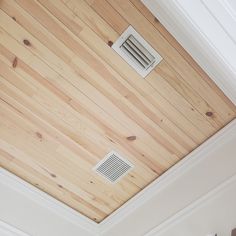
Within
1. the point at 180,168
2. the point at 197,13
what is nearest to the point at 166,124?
the point at 180,168

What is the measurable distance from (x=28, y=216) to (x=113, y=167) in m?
0.72

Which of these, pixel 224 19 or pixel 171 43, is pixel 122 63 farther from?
pixel 224 19

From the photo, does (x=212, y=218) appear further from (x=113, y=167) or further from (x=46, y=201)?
(x=46, y=201)

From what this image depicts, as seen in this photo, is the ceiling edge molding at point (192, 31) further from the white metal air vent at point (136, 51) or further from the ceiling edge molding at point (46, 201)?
the ceiling edge molding at point (46, 201)

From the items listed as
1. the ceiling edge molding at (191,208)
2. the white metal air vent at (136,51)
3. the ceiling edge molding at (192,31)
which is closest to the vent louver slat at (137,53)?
the white metal air vent at (136,51)

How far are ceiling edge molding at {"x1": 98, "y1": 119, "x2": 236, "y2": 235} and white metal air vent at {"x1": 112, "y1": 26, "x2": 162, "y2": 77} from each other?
0.64m

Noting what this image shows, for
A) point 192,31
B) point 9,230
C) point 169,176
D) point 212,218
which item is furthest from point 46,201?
point 192,31

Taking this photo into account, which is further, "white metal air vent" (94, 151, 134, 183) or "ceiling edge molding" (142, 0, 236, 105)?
"white metal air vent" (94, 151, 134, 183)

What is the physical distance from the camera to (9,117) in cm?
208

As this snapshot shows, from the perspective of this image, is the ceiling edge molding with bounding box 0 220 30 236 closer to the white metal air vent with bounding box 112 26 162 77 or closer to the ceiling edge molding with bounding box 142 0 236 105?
the white metal air vent with bounding box 112 26 162 77

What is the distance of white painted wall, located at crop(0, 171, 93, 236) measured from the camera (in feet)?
7.59

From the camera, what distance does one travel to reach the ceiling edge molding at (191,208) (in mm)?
1955

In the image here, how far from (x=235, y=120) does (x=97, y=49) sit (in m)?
0.94

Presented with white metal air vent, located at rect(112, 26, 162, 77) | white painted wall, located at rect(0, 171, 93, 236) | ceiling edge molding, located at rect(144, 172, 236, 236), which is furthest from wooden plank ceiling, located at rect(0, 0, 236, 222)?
ceiling edge molding, located at rect(144, 172, 236, 236)
